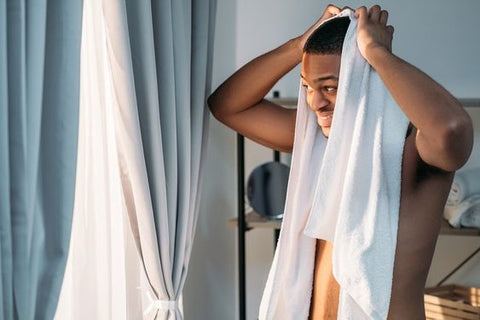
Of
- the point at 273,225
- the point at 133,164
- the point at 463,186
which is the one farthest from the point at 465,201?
the point at 133,164

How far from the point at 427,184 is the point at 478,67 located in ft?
4.55

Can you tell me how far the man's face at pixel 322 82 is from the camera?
179 cm

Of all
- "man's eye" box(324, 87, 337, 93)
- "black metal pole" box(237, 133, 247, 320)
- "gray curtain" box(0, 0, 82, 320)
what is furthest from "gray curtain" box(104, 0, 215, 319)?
"black metal pole" box(237, 133, 247, 320)

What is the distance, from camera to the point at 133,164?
1925 millimetres

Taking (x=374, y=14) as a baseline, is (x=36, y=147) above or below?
below

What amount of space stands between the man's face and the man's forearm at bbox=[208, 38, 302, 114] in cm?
21

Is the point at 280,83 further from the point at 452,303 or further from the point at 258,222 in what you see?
the point at 452,303

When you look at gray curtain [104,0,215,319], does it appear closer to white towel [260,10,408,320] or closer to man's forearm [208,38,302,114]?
man's forearm [208,38,302,114]

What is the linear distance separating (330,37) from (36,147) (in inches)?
27.2

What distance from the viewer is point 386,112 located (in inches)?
66.6

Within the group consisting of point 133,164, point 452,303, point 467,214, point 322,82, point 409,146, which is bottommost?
point 452,303

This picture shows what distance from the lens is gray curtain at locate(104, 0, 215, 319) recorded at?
1908 millimetres

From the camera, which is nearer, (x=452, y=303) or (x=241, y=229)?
(x=452, y=303)

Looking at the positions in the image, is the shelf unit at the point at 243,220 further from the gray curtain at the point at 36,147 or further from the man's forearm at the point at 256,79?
the gray curtain at the point at 36,147
